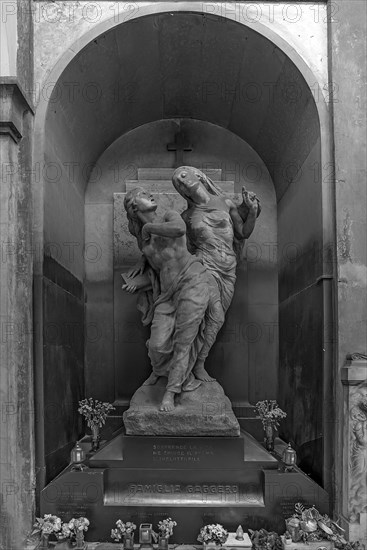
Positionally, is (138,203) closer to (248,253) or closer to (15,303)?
(15,303)

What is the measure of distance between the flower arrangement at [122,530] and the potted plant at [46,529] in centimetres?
45

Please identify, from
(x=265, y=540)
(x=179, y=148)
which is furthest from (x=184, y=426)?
(x=179, y=148)

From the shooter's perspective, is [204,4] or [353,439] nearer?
[353,439]

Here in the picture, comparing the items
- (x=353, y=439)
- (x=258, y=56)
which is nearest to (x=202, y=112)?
(x=258, y=56)

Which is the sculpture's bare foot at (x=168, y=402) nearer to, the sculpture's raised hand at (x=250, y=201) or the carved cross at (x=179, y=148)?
the sculpture's raised hand at (x=250, y=201)

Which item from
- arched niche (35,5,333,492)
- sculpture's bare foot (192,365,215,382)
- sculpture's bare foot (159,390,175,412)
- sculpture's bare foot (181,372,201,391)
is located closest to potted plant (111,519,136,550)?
arched niche (35,5,333,492)

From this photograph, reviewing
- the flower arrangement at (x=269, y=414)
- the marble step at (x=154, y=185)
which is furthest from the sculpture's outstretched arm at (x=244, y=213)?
the flower arrangement at (x=269, y=414)

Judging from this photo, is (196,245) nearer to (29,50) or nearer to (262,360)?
(262,360)

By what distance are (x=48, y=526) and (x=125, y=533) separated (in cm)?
63

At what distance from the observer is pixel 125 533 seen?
4.81m

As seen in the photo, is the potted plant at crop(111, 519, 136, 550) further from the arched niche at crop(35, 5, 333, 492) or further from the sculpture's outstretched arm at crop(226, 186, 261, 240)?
the sculpture's outstretched arm at crop(226, 186, 261, 240)

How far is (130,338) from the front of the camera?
6.82 meters

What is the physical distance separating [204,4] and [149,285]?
2.70 m

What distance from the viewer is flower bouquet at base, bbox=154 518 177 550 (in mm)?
4762
